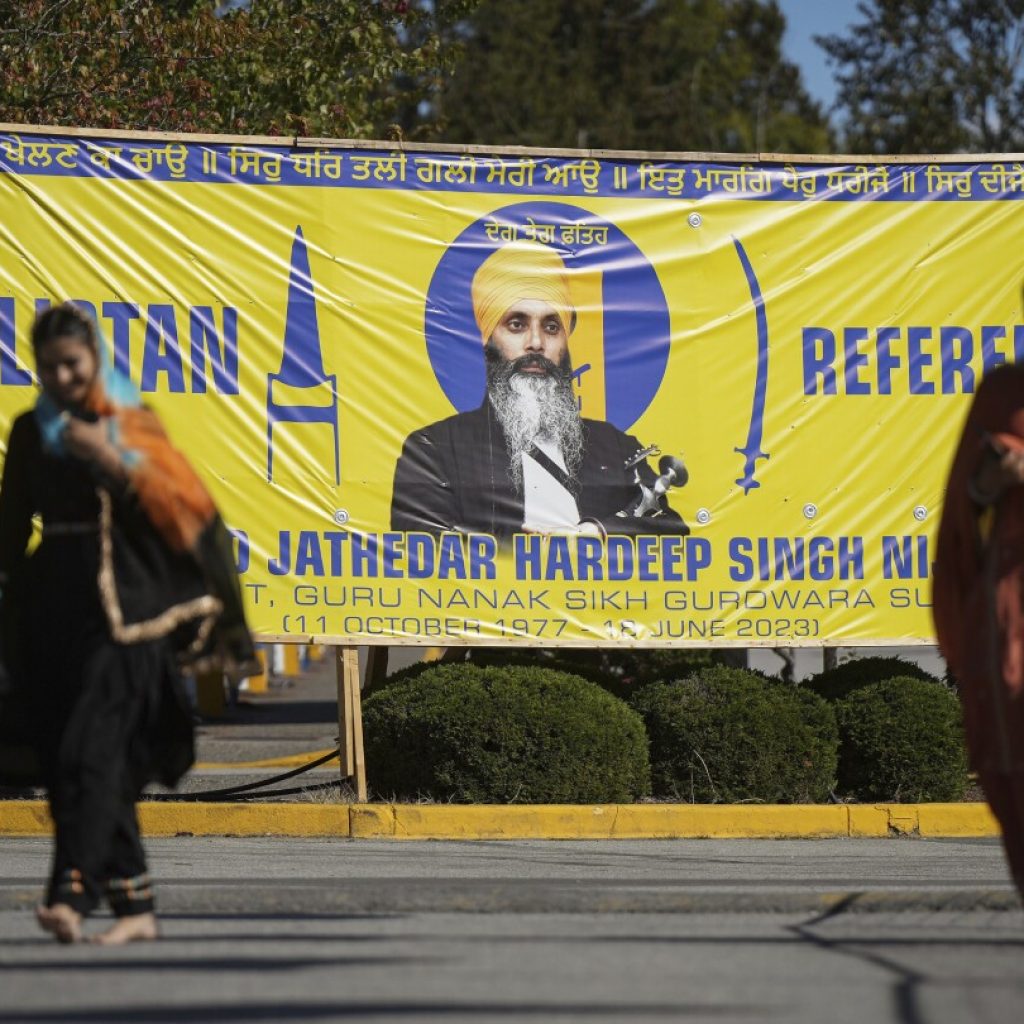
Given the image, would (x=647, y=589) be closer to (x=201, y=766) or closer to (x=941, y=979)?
(x=201, y=766)

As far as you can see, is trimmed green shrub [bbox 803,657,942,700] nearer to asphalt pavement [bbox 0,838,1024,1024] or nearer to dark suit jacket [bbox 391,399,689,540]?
dark suit jacket [bbox 391,399,689,540]

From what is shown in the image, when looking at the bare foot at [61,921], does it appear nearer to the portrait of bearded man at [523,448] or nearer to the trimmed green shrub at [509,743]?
the trimmed green shrub at [509,743]

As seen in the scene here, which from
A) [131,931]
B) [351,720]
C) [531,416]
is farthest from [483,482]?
[131,931]

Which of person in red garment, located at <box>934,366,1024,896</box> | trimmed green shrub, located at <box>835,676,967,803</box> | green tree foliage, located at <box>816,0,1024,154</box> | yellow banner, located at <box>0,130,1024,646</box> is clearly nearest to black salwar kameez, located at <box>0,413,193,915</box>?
person in red garment, located at <box>934,366,1024,896</box>

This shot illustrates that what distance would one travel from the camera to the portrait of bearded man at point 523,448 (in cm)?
1178

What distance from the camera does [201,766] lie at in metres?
Answer: 16.5

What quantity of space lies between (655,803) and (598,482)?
74.1 inches

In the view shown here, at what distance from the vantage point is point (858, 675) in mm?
12047

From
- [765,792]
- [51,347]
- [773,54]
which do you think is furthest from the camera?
[773,54]

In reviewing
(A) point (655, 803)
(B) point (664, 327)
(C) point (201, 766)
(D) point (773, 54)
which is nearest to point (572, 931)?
(A) point (655, 803)

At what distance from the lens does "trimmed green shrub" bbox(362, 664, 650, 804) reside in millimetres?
11078

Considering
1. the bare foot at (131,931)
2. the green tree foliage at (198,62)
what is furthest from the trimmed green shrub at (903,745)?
the green tree foliage at (198,62)

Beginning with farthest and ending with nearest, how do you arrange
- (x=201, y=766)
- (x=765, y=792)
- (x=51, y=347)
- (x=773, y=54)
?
1. (x=773, y=54)
2. (x=201, y=766)
3. (x=765, y=792)
4. (x=51, y=347)

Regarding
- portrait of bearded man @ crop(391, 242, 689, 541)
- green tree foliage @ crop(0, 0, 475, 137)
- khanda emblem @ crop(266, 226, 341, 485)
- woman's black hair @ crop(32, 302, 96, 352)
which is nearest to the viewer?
woman's black hair @ crop(32, 302, 96, 352)
